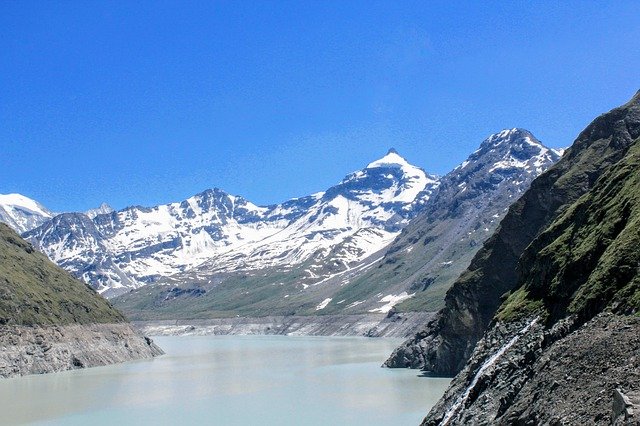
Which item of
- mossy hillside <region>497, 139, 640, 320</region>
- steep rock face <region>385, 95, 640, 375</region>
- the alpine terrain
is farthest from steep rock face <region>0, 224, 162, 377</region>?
mossy hillside <region>497, 139, 640, 320</region>

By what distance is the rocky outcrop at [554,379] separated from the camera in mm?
27812

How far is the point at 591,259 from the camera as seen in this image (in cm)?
4397

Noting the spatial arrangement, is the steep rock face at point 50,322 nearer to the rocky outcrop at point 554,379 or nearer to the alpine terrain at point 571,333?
the alpine terrain at point 571,333

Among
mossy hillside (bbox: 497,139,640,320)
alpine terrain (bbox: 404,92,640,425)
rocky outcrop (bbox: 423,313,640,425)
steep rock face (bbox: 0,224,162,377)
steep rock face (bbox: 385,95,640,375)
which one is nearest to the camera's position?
rocky outcrop (bbox: 423,313,640,425)

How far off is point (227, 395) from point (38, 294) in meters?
70.0

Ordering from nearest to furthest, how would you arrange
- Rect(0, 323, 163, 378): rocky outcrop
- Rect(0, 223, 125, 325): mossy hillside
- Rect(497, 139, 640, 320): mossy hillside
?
1. Rect(497, 139, 640, 320): mossy hillside
2. Rect(0, 323, 163, 378): rocky outcrop
3. Rect(0, 223, 125, 325): mossy hillside

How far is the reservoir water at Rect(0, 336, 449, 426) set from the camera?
6956cm

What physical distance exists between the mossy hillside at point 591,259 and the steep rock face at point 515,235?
25380 millimetres

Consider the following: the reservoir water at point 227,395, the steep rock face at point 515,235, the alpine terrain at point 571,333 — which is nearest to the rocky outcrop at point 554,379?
the alpine terrain at point 571,333

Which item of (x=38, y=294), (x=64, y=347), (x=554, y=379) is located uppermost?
(x=38, y=294)

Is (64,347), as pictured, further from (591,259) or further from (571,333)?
(571,333)

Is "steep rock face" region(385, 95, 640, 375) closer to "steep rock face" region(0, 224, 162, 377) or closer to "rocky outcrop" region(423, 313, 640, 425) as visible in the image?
"rocky outcrop" region(423, 313, 640, 425)

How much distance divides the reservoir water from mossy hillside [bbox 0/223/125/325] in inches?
→ 562

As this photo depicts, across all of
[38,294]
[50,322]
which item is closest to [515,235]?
[50,322]
